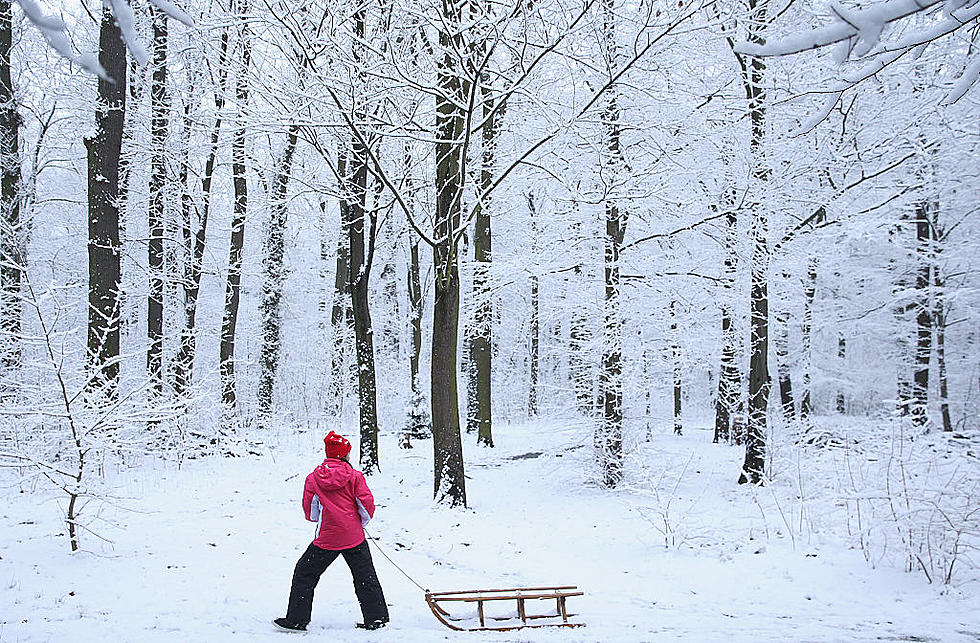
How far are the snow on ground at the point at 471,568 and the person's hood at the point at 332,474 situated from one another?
1.08 metres

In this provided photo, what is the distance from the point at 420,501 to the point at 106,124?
7.31m

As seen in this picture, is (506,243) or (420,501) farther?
(506,243)

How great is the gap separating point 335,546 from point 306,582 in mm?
334

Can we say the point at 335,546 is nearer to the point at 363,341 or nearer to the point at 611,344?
the point at 611,344

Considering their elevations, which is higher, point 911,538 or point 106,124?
point 106,124

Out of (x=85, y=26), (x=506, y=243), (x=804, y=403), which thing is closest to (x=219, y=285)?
(x=506, y=243)

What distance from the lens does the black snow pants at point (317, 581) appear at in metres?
5.00

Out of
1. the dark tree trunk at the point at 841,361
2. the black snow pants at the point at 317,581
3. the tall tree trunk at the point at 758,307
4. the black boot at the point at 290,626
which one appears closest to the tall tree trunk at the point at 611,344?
the tall tree trunk at the point at 758,307

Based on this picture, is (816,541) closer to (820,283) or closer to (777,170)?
(777,170)

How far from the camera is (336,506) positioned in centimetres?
516

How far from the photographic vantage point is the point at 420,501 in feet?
33.2

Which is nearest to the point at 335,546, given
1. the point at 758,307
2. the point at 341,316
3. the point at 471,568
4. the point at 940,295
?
the point at 471,568

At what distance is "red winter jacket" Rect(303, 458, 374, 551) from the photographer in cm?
512

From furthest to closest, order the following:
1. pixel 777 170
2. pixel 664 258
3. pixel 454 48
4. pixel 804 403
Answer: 1. pixel 804 403
2. pixel 664 258
3. pixel 777 170
4. pixel 454 48
